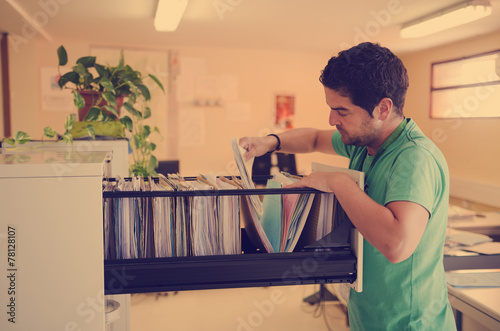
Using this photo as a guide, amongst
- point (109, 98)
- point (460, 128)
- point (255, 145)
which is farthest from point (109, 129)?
point (460, 128)

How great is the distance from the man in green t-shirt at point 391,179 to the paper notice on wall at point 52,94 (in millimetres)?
4867

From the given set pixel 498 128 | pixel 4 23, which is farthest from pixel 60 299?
pixel 498 128

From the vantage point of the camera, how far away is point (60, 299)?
0.79 meters

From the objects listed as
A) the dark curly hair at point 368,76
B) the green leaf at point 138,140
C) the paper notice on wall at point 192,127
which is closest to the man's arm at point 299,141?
the dark curly hair at point 368,76

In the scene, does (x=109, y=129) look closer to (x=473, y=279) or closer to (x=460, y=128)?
(x=473, y=279)

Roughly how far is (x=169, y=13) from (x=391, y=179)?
329cm

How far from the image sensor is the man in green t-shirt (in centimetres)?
96

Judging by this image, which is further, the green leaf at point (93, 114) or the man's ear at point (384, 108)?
the green leaf at point (93, 114)

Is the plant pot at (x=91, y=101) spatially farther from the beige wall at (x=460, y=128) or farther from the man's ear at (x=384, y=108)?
the beige wall at (x=460, y=128)

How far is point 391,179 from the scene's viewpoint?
3.23 feet

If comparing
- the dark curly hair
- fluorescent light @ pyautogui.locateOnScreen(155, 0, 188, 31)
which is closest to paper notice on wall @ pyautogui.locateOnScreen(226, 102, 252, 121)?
fluorescent light @ pyautogui.locateOnScreen(155, 0, 188, 31)

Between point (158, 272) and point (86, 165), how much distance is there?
0.26 m

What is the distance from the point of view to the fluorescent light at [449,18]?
3453 mm

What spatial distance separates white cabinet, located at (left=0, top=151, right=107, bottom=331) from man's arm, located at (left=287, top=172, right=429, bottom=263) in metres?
0.50
